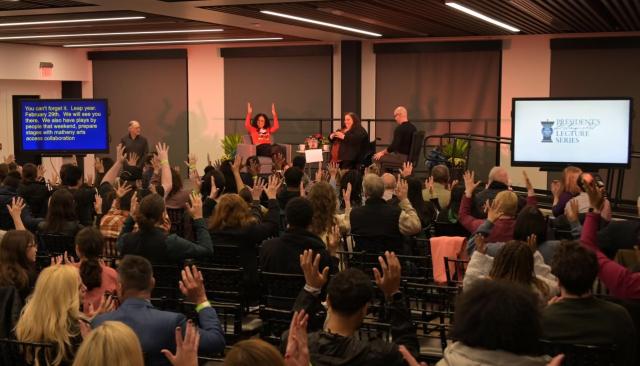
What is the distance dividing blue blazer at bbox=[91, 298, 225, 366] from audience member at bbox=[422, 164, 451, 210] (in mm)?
4906

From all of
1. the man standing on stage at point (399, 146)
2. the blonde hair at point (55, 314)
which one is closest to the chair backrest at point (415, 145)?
the man standing on stage at point (399, 146)

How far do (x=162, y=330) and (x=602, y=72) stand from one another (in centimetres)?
1277

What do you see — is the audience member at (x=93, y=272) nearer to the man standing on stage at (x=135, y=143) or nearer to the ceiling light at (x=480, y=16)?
the ceiling light at (x=480, y=16)

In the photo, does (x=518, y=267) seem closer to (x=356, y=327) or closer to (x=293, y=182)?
(x=356, y=327)

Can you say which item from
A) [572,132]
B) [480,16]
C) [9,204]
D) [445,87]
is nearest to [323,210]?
[9,204]

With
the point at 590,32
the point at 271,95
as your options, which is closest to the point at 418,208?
the point at 590,32

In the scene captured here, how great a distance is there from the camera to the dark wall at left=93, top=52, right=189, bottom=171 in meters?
18.6

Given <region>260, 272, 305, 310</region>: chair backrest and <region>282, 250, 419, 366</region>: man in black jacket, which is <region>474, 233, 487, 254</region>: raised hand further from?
<region>282, 250, 419, 366</region>: man in black jacket

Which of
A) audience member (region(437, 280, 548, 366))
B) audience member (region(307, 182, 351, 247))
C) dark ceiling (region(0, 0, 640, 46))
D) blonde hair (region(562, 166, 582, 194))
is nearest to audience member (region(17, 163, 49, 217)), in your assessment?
dark ceiling (region(0, 0, 640, 46))

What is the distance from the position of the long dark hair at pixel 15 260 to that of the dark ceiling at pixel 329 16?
219 inches

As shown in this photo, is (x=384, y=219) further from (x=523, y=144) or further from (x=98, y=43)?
(x=98, y=43)

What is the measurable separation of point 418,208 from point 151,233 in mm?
2922

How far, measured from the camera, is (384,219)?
6484 mm

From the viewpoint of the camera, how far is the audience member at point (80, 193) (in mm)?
7730
